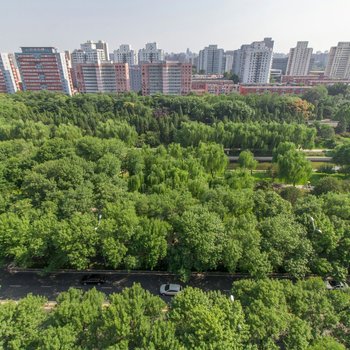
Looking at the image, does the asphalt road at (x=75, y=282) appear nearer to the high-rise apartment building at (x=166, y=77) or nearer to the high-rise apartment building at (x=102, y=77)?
the high-rise apartment building at (x=166, y=77)

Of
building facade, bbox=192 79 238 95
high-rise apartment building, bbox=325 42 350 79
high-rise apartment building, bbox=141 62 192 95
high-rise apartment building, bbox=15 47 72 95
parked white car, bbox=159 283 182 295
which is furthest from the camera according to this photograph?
high-rise apartment building, bbox=325 42 350 79

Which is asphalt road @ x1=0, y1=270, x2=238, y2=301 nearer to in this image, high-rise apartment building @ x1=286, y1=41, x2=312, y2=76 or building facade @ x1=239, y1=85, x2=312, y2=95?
building facade @ x1=239, y1=85, x2=312, y2=95

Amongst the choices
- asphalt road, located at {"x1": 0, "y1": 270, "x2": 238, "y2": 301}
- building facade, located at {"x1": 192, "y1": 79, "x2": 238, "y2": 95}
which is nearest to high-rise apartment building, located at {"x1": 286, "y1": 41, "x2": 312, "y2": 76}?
building facade, located at {"x1": 192, "y1": 79, "x2": 238, "y2": 95}

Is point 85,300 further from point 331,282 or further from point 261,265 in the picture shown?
point 331,282

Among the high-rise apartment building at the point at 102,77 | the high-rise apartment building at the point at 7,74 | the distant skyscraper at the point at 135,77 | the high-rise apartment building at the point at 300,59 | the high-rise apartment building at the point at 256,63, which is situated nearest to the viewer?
the high-rise apartment building at the point at 102,77

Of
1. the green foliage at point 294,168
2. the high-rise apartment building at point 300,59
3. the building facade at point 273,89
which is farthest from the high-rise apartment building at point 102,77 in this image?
the high-rise apartment building at point 300,59
